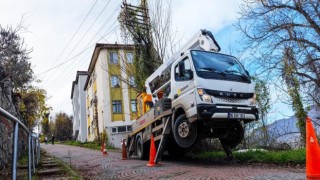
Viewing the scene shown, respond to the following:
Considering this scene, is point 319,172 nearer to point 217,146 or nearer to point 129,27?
point 217,146

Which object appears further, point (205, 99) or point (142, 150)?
point (142, 150)

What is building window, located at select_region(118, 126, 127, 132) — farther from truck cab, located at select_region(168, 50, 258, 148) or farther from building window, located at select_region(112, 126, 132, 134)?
truck cab, located at select_region(168, 50, 258, 148)

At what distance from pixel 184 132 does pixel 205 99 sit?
1332 millimetres

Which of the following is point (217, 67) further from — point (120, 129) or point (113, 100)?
point (113, 100)

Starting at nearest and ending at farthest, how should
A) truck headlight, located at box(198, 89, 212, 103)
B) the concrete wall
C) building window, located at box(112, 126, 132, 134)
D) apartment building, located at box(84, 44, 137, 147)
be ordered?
truck headlight, located at box(198, 89, 212, 103)
apartment building, located at box(84, 44, 137, 147)
building window, located at box(112, 126, 132, 134)
the concrete wall

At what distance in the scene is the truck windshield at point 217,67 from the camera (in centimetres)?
1020

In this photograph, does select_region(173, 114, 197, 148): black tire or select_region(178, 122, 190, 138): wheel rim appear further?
select_region(178, 122, 190, 138): wheel rim

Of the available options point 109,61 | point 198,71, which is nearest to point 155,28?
point 198,71

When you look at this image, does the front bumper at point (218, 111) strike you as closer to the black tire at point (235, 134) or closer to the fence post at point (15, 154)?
the black tire at point (235, 134)

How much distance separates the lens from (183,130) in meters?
10.6

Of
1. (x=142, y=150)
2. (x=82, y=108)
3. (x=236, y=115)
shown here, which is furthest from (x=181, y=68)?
(x=82, y=108)

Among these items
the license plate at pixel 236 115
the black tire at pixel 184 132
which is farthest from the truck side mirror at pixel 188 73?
the license plate at pixel 236 115

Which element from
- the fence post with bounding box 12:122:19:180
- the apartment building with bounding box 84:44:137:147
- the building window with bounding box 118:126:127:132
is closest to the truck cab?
the fence post with bounding box 12:122:19:180

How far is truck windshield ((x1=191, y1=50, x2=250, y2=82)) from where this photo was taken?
1020 centimetres
